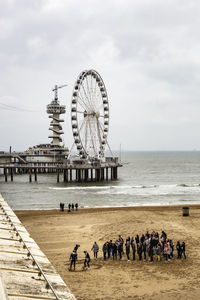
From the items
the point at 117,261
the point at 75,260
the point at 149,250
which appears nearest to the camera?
the point at 75,260

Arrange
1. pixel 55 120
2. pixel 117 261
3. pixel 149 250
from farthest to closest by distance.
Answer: pixel 55 120
pixel 149 250
pixel 117 261

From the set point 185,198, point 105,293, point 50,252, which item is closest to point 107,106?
point 185,198

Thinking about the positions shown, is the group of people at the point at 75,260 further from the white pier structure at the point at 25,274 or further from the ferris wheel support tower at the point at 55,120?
the ferris wheel support tower at the point at 55,120

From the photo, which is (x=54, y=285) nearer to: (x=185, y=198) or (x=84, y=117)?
(x=185, y=198)

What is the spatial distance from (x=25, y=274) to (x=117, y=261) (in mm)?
7958

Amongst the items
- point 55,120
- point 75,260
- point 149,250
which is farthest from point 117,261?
point 55,120

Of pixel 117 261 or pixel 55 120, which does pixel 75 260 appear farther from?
pixel 55 120

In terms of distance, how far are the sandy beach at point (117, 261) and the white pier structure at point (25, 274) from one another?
2941mm

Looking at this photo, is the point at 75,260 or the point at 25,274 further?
the point at 75,260

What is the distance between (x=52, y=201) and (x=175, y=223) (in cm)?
1906

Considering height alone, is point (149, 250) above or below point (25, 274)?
below

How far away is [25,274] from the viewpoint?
334 inches

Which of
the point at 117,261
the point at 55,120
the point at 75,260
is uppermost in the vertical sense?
the point at 55,120

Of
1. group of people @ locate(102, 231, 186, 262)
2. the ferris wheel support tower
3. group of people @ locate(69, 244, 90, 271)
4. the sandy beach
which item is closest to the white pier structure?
the sandy beach
